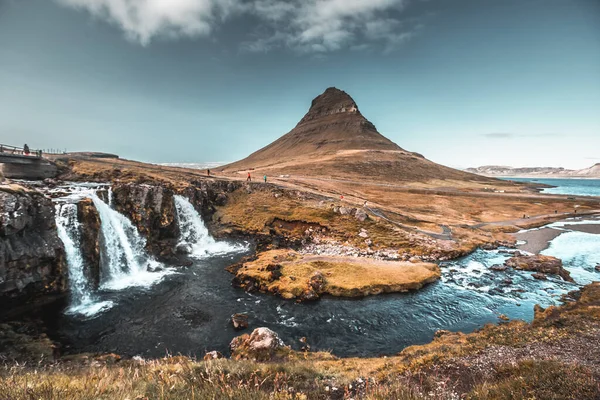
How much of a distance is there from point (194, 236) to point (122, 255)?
47.5ft

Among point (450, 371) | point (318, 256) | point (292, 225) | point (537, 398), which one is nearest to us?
point (537, 398)

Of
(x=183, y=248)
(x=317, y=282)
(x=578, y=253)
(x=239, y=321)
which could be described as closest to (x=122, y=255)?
(x=183, y=248)

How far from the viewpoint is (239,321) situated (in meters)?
23.4

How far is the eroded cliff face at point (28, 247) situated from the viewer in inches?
921

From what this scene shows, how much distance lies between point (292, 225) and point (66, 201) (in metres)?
35.3

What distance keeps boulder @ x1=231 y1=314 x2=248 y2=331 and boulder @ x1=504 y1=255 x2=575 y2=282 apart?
39672 mm

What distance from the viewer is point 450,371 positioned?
520 inches

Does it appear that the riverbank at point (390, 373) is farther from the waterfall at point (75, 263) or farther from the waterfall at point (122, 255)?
the waterfall at point (122, 255)

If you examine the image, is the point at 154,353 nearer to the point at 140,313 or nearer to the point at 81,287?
the point at 140,313

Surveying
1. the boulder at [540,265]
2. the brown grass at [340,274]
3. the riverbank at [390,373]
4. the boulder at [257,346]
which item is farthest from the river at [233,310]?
the riverbank at [390,373]

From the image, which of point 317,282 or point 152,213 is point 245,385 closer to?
point 317,282

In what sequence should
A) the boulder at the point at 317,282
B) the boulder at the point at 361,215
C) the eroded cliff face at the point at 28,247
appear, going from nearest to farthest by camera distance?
Answer: the eroded cliff face at the point at 28,247, the boulder at the point at 317,282, the boulder at the point at 361,215

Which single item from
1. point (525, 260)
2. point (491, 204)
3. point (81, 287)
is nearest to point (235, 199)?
point (81, 287)

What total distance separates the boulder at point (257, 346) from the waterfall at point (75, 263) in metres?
15.7
